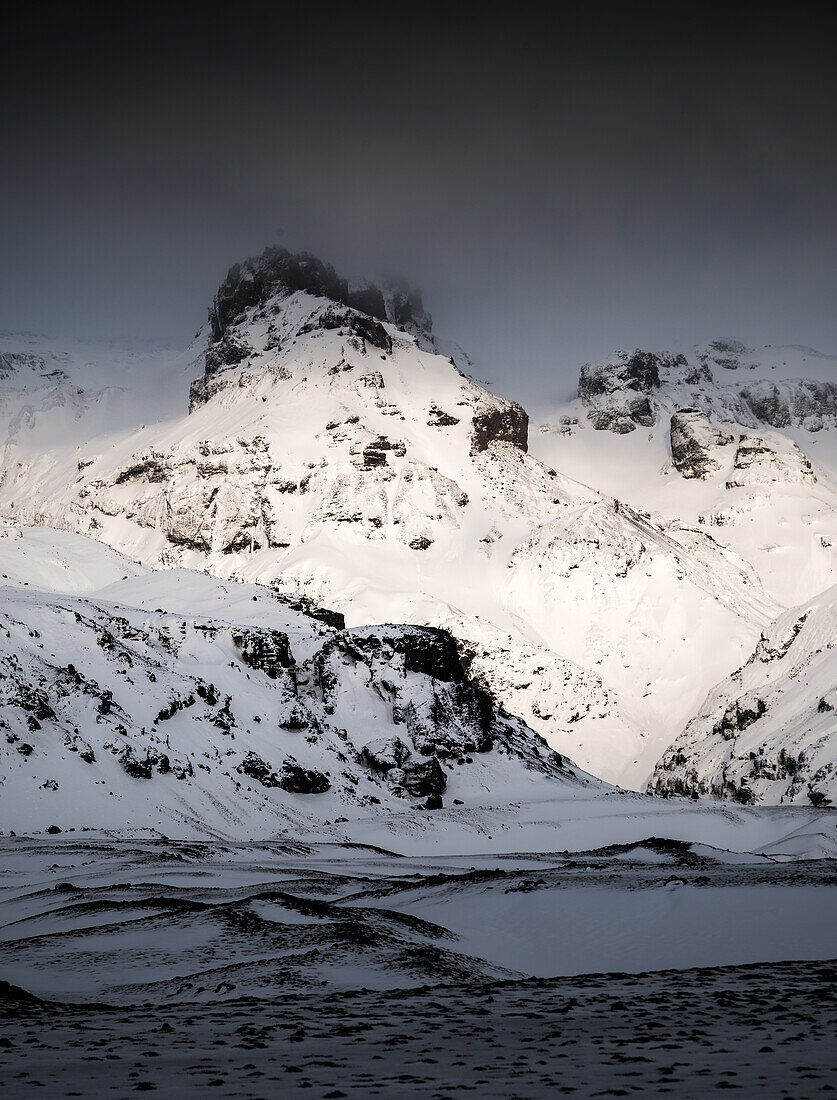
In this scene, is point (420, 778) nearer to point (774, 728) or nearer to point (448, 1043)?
point (774, 728)

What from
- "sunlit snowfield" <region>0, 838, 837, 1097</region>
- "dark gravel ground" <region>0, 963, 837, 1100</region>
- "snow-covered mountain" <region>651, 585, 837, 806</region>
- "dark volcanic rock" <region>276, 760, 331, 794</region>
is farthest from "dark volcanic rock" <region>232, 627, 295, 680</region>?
"dark gravel ground" <region>0, 963, 837, 1100</region>

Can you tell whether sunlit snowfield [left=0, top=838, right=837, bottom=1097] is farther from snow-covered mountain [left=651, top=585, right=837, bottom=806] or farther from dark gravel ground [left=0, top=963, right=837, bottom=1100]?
snow-covered mountain [left=651, top=585, right=837, bottom=806]

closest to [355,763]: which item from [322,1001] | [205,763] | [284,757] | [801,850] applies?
[284,757]

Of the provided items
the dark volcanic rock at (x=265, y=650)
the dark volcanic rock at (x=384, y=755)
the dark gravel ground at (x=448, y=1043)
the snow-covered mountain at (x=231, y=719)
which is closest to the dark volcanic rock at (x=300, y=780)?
the snow-covered mountain at (x=231, y=719)

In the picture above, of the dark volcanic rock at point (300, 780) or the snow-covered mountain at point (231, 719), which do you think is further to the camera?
the dark volcanic rock at point (300, 780)

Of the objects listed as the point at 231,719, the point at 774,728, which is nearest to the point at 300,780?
the point at 231,719

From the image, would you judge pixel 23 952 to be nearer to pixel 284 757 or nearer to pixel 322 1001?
pixel 322 1001

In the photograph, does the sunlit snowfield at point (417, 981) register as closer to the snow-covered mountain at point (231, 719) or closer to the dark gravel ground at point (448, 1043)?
the dark gravel ground at point (448, 1043)
